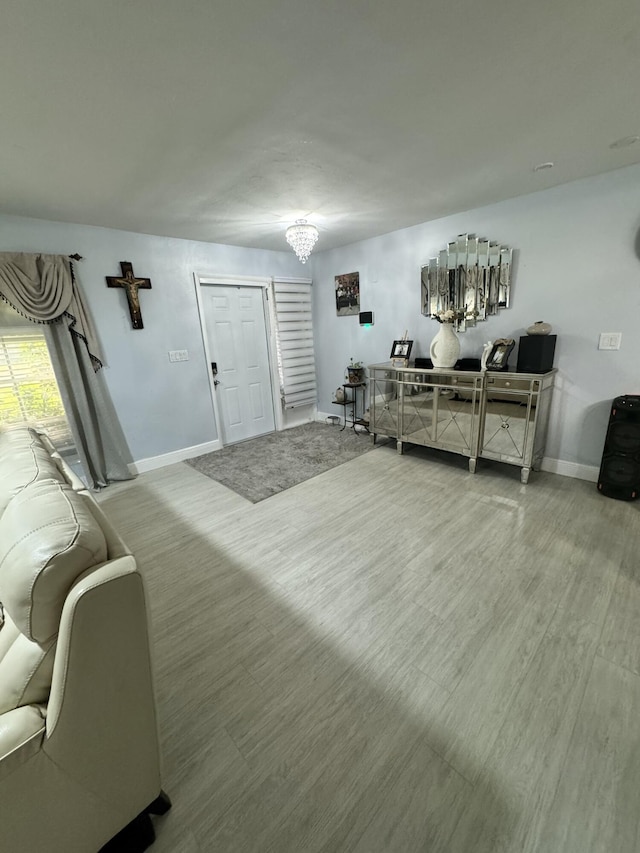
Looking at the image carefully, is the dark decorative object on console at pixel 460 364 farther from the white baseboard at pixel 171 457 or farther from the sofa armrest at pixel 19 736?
the sofa armrest at pixel 19 736

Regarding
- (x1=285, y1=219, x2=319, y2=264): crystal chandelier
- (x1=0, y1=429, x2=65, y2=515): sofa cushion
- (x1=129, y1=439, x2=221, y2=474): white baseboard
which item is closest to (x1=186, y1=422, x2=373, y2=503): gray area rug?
(x1=129, y1=439, x2=221, y2=474): white baseboard

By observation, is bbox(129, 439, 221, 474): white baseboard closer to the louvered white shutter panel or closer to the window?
the window

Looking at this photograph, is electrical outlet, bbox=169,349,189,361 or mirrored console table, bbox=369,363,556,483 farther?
electrical outlet, bbox=169,349,189,361

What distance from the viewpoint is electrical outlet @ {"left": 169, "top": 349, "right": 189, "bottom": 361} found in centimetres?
363

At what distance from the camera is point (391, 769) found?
1.09 meters

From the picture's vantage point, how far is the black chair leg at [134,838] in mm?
893

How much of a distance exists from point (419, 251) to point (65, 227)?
327 cm

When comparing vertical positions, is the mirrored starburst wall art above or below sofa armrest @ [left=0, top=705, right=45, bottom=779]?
above

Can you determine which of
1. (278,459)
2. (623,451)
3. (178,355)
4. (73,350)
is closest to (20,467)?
(73,350)

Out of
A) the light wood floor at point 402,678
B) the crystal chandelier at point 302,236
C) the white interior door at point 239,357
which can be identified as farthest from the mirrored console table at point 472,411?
the white interior door at point 239,357

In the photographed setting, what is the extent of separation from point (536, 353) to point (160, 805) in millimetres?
3249

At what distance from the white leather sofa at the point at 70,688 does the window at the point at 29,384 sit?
8.46 feet

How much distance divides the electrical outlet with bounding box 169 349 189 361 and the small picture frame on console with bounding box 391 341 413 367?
228cm

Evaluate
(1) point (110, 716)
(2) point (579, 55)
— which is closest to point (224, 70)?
(2) point (579, 55)
